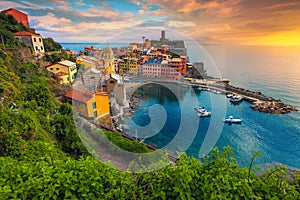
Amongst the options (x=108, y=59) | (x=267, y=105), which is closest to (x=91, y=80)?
(x=108, y=59)

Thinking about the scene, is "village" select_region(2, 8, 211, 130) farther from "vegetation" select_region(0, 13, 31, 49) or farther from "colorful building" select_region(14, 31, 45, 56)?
"vegetation" select_region(0, 13, 31, 49)

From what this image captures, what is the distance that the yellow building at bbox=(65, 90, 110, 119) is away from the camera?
746 cm

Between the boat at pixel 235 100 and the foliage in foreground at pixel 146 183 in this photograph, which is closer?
the foliage in foreground at pixel 146 183

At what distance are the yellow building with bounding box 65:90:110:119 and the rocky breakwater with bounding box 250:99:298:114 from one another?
12.5 m

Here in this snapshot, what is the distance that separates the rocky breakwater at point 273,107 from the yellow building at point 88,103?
12499mm

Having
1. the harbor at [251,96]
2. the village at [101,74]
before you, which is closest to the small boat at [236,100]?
the harbor at [251,96]

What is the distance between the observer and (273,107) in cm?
1309

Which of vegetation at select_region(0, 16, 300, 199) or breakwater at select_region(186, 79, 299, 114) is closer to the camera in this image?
vegetation at select_region(0, 16, 300, 199)

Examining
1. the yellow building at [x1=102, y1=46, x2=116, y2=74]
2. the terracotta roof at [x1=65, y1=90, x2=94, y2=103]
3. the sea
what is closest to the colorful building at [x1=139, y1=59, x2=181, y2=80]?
the sea

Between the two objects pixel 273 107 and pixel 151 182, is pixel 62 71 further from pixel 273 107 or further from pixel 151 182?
pixel 273 107

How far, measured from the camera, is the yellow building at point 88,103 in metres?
7.46

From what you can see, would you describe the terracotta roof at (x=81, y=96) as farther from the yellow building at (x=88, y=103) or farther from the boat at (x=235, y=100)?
the boat at (x=235, y=100)

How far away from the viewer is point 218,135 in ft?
33.3

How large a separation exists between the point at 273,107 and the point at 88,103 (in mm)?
14322
